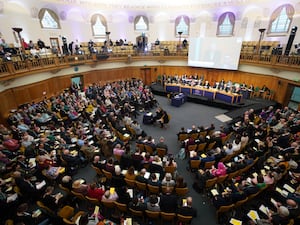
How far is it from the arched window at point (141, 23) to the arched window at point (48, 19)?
26.5ft

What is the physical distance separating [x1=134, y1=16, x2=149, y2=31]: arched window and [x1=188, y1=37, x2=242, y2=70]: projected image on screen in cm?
636

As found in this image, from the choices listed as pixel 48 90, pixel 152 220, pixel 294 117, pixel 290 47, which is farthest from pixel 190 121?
pixel 48 90

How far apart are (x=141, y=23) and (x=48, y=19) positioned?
30.7 feet

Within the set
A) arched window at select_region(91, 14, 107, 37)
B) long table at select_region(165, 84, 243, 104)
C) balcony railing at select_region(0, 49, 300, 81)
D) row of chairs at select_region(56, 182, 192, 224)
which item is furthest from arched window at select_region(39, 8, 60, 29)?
row of chairs at select_region(56, 182, 192, 224)

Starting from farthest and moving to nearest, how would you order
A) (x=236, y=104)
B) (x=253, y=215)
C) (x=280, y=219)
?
1. (x=236, y=104)
2. (x=253, y=215)
3. (x=280, y=219)

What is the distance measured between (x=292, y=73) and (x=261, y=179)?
384 inches

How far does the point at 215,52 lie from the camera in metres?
15.4

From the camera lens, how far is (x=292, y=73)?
11.3m

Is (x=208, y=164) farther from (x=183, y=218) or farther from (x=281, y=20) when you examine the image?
(x=281, y=20)

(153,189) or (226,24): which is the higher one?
(226,24)

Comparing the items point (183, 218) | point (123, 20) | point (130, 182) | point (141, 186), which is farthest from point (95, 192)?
point (123, 20)

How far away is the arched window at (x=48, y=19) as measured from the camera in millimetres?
14545

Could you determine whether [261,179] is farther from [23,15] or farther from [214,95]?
[23,15]

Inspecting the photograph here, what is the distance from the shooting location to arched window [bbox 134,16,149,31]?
1950 cm
